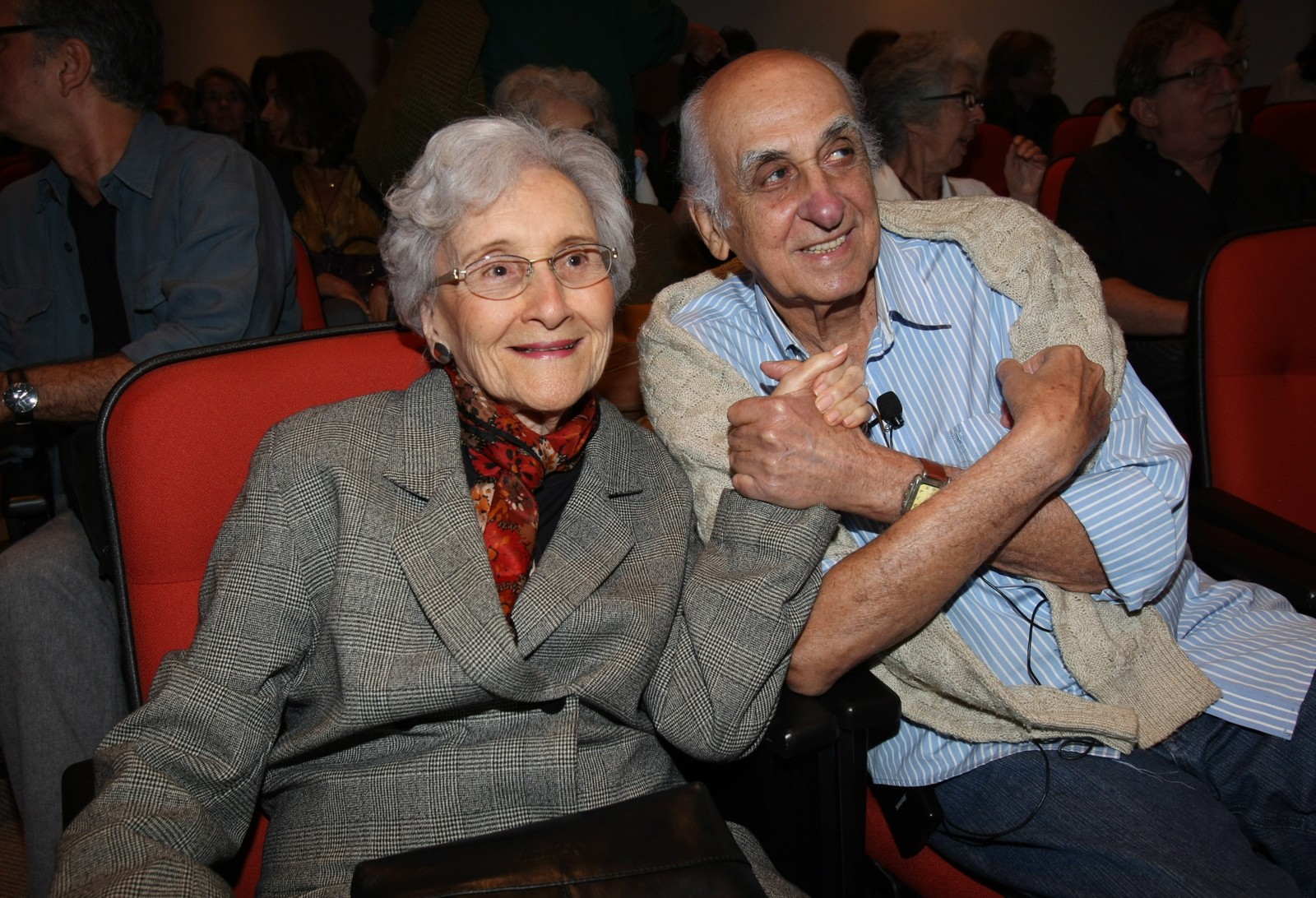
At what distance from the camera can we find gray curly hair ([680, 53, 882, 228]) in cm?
168

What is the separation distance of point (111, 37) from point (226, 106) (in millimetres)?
3661

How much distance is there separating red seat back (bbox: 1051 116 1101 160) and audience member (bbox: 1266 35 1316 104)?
1.45 meters

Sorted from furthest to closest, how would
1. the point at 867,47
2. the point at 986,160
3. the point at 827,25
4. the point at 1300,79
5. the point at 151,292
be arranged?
1. the point at 827,25
2. the point at 1300,79
3. the point at 867,47
4. the point at 986,160
5. the point at 151,292

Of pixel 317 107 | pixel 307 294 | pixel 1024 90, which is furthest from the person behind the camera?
pixel 1024 90

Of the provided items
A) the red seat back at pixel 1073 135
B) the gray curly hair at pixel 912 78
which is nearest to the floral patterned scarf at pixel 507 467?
the gray curly hair at pixel 912 78

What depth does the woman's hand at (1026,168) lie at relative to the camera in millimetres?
3924

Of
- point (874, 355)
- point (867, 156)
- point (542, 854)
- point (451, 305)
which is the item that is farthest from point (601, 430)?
point (542, 854)

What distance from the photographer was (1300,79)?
5.85 metres

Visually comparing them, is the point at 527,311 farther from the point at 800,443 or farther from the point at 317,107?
the point at 317,107

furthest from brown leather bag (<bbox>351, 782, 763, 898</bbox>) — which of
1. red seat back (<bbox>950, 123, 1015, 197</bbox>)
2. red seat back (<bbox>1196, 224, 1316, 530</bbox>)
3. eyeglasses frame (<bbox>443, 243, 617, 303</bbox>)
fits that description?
red seat back (<bbox>950, 123, 1015, 197</bbox>)

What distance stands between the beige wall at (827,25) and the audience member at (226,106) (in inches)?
87.4

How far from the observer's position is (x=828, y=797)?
1.37 meters

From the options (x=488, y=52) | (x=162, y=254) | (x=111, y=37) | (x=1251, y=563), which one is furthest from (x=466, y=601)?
(x=488, y=52)

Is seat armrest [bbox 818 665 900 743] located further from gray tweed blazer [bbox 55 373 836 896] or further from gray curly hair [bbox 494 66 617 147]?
gray curly hair [bbox 494 66 617 147]
